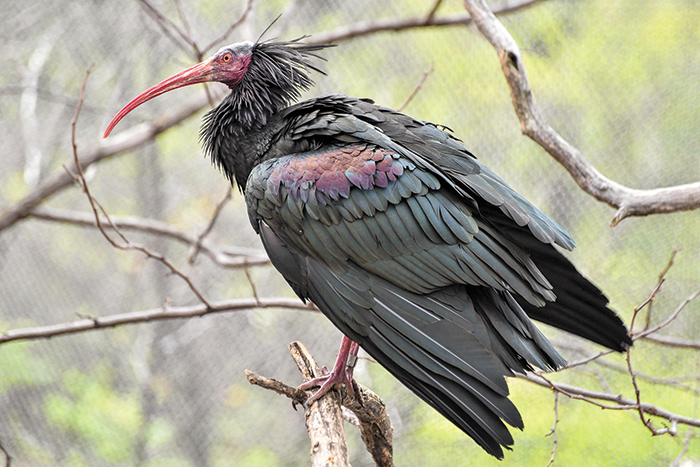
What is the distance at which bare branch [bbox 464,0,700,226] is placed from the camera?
2.71 metres

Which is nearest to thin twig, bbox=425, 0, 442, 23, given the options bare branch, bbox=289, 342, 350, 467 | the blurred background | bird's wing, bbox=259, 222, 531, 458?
the blurred background

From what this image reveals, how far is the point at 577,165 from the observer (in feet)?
9.34

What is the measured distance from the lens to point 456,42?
4531 mm

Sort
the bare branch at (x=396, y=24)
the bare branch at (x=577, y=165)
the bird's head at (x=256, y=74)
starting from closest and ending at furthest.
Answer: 1. the bare branch at (x=577, y=165)
2. the bird's head at (x=256, y=74)
3. the bare branch at (x=396, y=24)

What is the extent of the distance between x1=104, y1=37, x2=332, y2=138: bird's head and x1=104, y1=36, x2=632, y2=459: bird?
37 centimetres

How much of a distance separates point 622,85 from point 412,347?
8.73 ft

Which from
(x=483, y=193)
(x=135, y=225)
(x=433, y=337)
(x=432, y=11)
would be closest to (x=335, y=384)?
(x=433, y=337)

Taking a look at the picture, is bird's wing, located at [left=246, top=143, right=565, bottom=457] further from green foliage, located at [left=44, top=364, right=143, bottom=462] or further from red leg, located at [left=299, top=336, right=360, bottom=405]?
green foliage, located at [left=44, top=364, right=143, bottom=462]

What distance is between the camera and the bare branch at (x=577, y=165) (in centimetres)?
271

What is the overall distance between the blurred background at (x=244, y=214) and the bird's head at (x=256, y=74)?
3.38 ft

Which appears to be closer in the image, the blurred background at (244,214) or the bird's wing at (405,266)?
the bird's wing at (405,266)

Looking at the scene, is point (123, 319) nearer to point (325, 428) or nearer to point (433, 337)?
point (325, 428)

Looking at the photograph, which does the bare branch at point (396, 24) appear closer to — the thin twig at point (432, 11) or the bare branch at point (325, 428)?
the thin twig at point (432, 11)

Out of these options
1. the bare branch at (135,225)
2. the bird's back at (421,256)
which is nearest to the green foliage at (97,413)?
the bare branch at (135,225)
